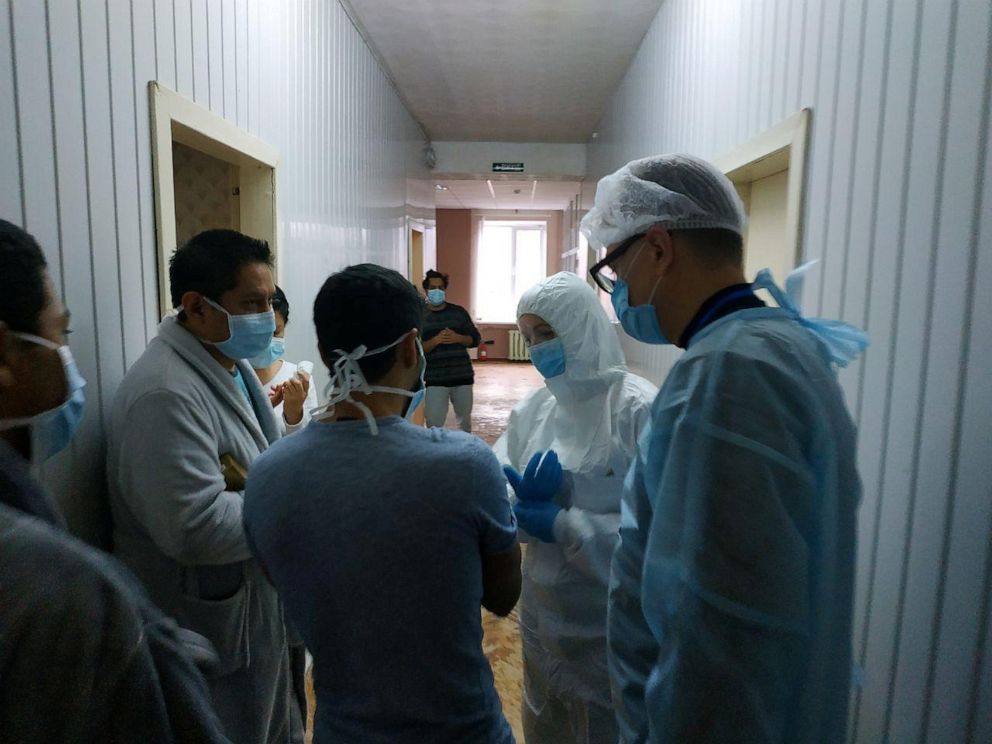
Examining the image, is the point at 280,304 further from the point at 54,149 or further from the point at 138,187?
the point at 54,149

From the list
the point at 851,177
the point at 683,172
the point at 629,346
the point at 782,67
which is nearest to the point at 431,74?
the point at 629,346

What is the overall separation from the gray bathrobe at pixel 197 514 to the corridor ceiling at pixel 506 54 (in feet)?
10.5

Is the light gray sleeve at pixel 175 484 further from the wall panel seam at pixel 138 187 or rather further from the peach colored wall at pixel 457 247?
the peach colored wall at pixel 457 247

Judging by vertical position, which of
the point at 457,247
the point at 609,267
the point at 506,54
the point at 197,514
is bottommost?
the point at 197,514

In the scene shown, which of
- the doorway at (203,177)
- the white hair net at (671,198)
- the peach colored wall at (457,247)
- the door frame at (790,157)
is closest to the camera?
the white hair net at (671,198)

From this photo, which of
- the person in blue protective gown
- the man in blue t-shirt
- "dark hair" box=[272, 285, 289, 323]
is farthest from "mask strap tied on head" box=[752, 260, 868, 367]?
"dark hair" box=[272, 285, 289, 323]

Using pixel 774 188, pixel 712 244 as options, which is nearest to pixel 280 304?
pixel 712 244

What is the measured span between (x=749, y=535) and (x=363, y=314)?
0.69m

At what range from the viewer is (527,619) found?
1.74 m

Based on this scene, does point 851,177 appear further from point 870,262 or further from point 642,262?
point 642,262

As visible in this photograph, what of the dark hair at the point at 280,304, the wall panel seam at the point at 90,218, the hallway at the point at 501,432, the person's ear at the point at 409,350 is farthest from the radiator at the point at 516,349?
the person's ear at the point at 409,350

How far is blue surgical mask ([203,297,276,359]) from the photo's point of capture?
1.57 meters

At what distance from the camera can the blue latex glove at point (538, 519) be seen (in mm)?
1619

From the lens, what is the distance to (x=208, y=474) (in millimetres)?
1372
